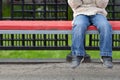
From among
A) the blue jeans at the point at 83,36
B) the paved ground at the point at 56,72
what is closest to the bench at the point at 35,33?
the blue jeans at the point at 83,36

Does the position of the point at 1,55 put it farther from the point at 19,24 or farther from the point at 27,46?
the point at 19,24

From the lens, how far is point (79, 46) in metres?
5.62

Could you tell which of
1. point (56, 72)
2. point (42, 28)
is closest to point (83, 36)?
point (42, 28)

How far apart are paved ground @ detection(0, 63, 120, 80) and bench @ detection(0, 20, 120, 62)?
24cm

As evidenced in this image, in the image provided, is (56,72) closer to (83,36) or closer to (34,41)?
(34,41)

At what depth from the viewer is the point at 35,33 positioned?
5.87 metres

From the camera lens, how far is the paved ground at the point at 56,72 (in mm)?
6145

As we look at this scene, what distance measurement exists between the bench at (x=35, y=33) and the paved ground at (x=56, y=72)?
0.79 feet

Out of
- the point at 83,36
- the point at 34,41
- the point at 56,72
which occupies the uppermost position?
the point at 83,36

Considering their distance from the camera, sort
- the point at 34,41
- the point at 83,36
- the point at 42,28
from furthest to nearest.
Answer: the point at 34,41 < the point at 42,28 < the point at 83,36

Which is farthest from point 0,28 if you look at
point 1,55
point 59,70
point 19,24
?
point 1,55

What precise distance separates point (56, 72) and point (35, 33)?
0.86 metres

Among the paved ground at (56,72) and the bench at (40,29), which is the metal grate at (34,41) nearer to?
the bench at (40,29)

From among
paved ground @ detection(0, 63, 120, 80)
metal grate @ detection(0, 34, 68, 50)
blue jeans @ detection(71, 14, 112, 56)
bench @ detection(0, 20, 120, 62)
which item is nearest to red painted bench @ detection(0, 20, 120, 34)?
bench @ detection(0, 20, 120, 62)
